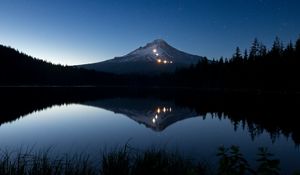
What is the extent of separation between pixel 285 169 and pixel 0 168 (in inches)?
523

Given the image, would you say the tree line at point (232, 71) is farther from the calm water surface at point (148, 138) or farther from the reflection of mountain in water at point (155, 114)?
the calm water surface at point (148, 138)

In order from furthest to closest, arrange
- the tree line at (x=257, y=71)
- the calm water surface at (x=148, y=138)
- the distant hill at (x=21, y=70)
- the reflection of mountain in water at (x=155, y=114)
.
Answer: the distant hill at (x=21, y=70) → the tree line at (x=257, y=71) → the reflection of mountain in water at (x=155, y=114) → the calm water surface at (x=148, y=138)

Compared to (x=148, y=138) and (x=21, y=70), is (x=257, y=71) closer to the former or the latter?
(x=148, y=138)

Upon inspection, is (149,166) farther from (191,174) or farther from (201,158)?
(201,158)

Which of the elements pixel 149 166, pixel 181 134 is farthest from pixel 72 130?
pixel 149 166

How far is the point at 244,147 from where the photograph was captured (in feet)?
72.6

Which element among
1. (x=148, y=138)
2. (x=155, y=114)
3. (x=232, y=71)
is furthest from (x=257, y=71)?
(x=148, y=138)

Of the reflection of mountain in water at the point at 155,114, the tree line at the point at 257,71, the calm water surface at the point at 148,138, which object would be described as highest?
the tree line at the point at 257,71

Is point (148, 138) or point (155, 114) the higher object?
point (148, 138)

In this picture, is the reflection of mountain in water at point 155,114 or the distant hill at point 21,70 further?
the distant hill at point 21,70

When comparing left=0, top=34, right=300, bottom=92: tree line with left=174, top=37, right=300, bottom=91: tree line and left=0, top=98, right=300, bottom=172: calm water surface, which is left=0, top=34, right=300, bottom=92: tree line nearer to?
left=174, top=37, right=300, bottom=91: tree line

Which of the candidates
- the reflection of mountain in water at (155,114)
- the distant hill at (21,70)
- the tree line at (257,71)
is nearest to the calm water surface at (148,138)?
the reflection of mountain in water at (155,114)

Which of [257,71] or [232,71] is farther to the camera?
[232,71]

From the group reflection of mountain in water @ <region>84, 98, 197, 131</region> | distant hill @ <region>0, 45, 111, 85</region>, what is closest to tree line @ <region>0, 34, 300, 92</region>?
distant hill @ <region>0, 45, 111, 85</region>
